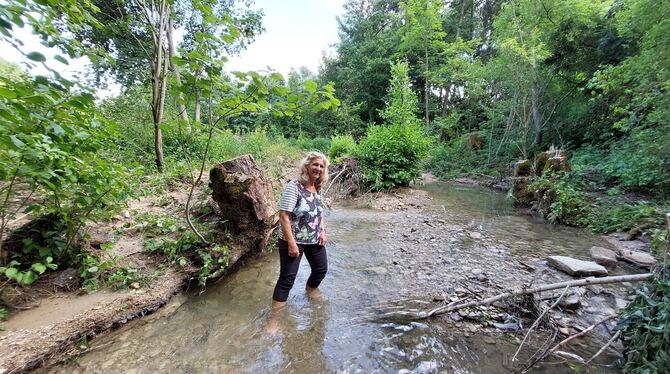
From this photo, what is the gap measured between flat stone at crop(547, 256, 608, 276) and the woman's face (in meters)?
3.71

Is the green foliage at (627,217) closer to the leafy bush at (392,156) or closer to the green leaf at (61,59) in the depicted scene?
the leafy bush at (392,156)

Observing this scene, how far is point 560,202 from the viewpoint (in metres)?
6.50

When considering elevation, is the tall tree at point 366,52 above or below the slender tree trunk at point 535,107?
above

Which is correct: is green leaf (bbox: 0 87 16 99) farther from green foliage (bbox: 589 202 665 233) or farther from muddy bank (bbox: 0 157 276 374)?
green foliage (bbox: 589 202 665 233)

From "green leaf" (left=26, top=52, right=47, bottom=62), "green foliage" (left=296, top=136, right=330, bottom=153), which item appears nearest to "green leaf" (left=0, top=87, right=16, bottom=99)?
"green leaf" (left=26, top=52, right=47, bottom=62)

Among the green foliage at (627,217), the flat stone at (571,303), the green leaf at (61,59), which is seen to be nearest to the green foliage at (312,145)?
the green foliage at (627,217)

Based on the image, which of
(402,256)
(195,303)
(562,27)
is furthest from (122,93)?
(562,27)

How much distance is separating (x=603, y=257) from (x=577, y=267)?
88 centimetres

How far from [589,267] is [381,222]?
3.83 metres

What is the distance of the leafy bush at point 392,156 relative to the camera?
9.55 metres

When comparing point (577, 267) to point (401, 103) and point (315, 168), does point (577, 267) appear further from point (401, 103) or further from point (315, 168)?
point (401, 103)

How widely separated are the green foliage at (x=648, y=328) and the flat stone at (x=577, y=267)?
5.97 feet

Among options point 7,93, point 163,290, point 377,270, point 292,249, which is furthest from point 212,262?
point 7,93

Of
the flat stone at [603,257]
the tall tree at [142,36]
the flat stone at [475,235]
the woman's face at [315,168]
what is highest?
the tall tree at [142,36]
